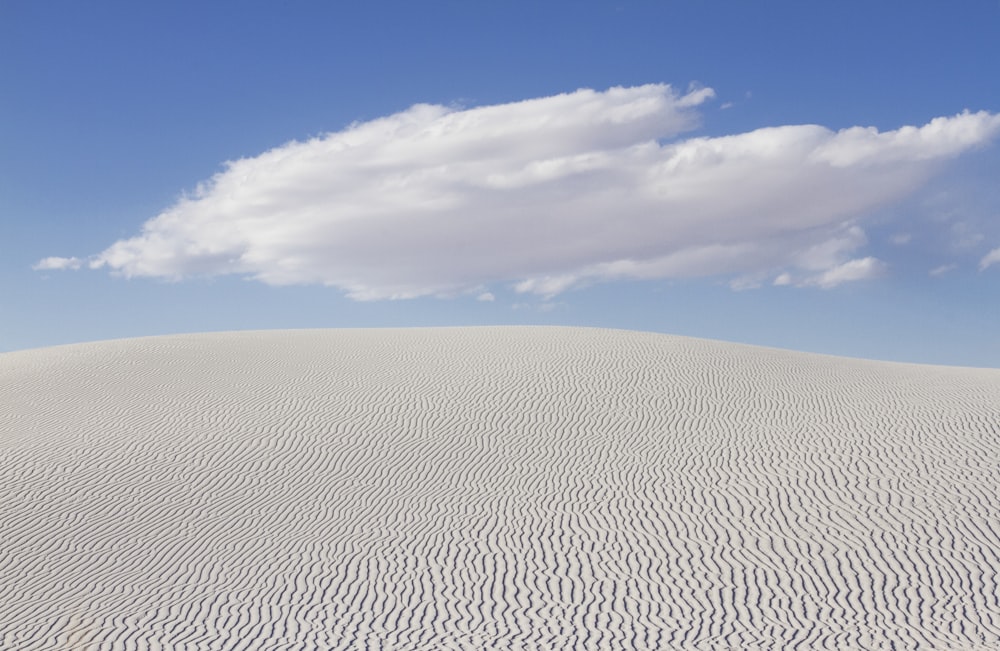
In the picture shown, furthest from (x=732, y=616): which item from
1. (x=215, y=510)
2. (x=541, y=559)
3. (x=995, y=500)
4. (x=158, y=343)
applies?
(x=158, y=343)

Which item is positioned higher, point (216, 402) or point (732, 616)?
point (216, 402)

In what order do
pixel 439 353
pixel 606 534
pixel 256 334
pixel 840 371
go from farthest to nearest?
pixel 256 334
pixel 439 353
pixel 840 371
pixel 606 534

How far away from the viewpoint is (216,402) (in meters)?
24.8

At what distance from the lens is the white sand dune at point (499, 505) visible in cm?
1154


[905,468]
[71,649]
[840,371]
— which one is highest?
[840,371]

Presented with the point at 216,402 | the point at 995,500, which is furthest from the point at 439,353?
the point at 995,500

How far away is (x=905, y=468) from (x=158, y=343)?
2493cm

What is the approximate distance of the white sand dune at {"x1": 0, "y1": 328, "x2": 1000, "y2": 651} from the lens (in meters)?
11.5

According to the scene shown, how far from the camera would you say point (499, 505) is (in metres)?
16.5

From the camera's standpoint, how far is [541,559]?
44.8 ft

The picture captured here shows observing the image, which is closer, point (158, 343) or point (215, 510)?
point (215, 510)

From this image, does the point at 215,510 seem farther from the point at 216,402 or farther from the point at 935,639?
the point at 935,639

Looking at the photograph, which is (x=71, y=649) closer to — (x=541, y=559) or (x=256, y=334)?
(x=541, y=559)

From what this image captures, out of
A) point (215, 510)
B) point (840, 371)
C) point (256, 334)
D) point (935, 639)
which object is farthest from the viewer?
point (256, 334)
